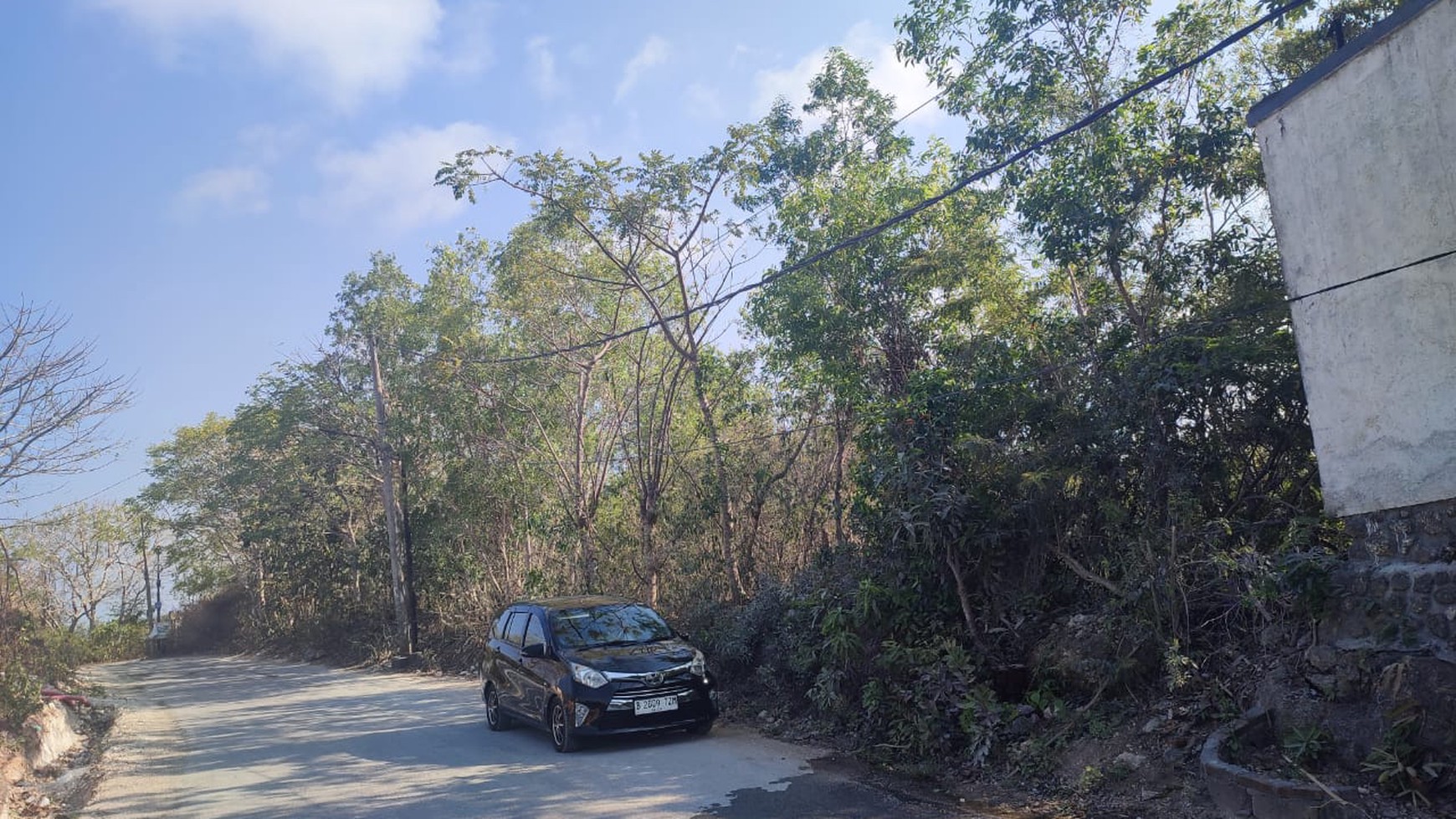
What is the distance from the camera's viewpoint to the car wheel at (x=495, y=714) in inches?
485

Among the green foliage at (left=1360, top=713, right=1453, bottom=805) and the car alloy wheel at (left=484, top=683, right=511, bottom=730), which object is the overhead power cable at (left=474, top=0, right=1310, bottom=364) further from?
the car alloy wheel at (left=484, top=683, right=511, bottom=730)

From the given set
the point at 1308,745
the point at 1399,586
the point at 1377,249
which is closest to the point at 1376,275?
the point at 1377,249

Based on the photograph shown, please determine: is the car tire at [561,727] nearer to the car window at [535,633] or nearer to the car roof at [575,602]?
the car window at [535,633]

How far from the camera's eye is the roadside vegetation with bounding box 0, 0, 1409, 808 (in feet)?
28.1

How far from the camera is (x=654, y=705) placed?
34.0 ft

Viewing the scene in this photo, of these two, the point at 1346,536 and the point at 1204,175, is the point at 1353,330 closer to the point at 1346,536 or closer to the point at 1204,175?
the point at 1346,536

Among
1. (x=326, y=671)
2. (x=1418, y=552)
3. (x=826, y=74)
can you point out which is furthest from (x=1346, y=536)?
(x=326, y=671)

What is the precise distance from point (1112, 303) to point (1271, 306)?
2.77 meters

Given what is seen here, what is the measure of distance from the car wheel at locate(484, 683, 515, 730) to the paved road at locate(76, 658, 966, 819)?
0.51 feet

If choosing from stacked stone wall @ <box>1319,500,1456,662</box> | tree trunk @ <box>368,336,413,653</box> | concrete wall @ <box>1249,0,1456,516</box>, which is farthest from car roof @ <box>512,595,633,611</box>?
tree trunk @ <box>368,336,413,653</box>

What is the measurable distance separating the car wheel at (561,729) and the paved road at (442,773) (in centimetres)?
13

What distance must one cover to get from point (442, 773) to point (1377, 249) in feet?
31.0

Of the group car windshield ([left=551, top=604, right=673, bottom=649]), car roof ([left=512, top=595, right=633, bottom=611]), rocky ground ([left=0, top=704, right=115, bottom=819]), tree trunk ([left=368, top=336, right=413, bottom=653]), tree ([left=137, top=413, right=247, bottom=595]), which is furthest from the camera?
tree ([left=137, top=413, right=247, bottom=595])

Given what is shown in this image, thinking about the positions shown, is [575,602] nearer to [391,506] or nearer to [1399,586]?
[1399,586]
